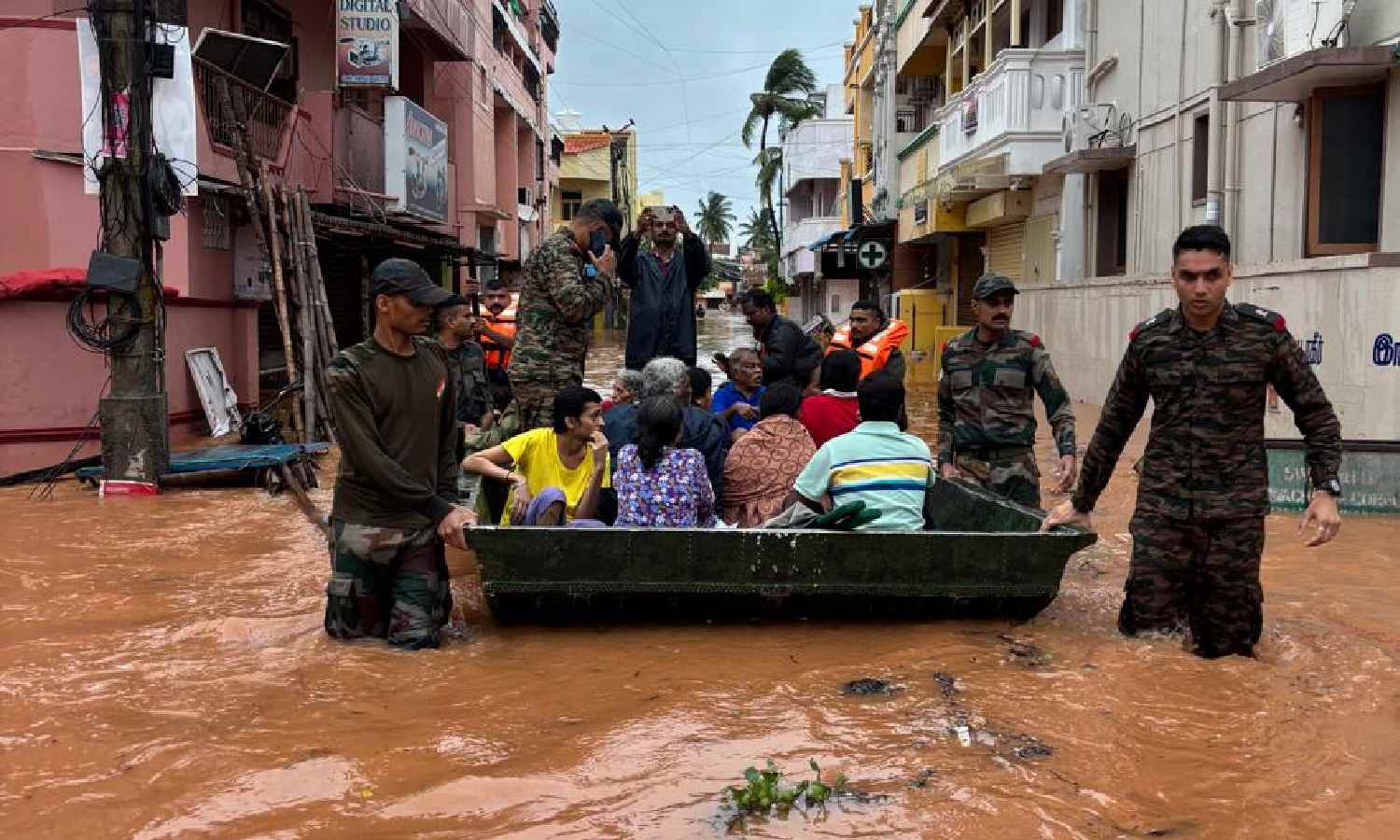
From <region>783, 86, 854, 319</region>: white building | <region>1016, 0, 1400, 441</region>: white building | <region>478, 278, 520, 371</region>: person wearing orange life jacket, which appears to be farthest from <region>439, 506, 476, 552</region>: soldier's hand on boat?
<region>783, 86, 854, 319</region>: white building

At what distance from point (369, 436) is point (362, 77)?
13680 mm

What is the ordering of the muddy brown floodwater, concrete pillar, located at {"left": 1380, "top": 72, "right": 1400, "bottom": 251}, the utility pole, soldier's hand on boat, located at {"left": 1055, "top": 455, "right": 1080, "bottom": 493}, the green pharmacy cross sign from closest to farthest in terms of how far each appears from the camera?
the muddy brown floodwater → soldier's hand on boat, located at {"left": 1055, "top": 455, "right": 1080, "bottom": 493} → the utility pole → concrete pillar, located at {"left": 1380, "top": 72, "right": 1400, "bottom": 251} → the green pharmacy cross sign

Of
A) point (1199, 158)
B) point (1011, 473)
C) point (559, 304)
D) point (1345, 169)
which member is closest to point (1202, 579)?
point (1011, 473)

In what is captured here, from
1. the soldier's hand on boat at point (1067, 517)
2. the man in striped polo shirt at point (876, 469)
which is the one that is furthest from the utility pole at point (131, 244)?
the soldier's hand on boat at point (1067, 517)

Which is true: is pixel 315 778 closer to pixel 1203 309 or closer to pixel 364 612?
pixel 364 612

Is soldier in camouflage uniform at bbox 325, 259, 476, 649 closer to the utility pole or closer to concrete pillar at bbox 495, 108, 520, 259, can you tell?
the utility pole

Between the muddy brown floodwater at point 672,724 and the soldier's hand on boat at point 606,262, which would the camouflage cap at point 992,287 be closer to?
the muddy brown floodwater at point 672,724

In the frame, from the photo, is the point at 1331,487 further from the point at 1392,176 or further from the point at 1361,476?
the point at 1392,176

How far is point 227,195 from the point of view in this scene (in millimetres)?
14695

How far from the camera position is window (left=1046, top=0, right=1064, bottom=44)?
68.4 ft

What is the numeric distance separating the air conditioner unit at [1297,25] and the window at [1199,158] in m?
2.27

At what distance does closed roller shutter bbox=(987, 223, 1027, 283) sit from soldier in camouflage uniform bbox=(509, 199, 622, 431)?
1622 centimetres

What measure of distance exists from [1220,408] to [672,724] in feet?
8.13

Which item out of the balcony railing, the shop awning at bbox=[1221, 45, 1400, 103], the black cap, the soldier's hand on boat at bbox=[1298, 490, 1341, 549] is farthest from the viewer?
the balcony railing
